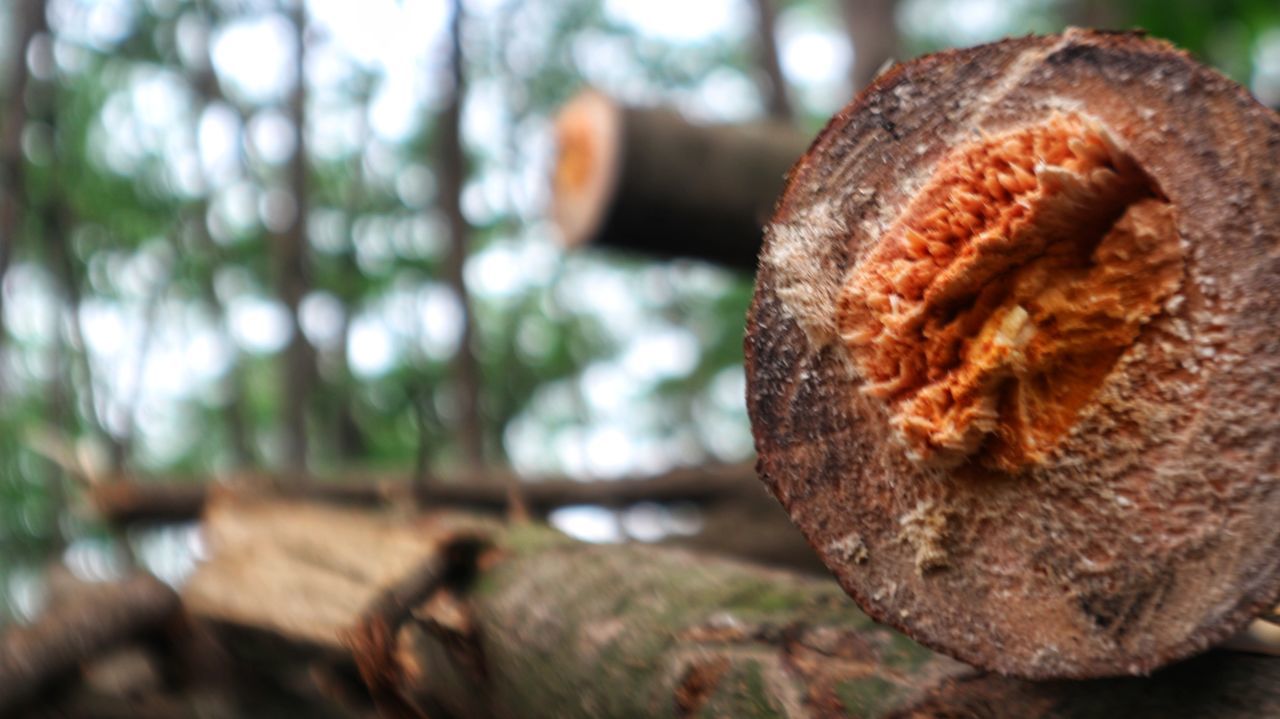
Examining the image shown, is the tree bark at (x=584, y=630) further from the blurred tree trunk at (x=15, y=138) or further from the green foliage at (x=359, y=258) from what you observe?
the green foliage at (x=359, y=258)

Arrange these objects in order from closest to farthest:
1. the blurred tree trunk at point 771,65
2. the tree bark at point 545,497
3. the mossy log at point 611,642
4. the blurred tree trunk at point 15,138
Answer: the mossy log at point 611,642 < the tree bark at point 545,497 < the blurred tree trunk at point 15,138 < the blurred tree trunk at point 771,65

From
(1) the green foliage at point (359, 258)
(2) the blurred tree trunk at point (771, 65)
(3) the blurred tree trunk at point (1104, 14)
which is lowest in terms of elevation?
(1) the green foliage at point (359, 258)

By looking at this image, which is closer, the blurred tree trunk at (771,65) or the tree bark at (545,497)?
the tree bark at (545,497)

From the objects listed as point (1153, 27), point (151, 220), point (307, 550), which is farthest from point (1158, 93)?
point (151, 220)

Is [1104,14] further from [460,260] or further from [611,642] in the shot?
[611,642]

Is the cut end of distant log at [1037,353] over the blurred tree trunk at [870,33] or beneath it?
beneath

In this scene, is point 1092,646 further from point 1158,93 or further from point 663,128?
point 663,128

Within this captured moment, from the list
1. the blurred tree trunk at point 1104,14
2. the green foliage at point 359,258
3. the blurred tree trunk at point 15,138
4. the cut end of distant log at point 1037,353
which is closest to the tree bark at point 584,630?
the cut end of distant log at point 1037,353
